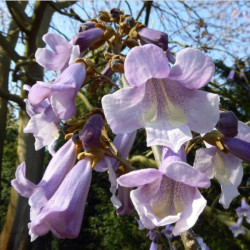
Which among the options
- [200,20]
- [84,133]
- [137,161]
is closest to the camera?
[84,133]

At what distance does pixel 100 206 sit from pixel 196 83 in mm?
5240

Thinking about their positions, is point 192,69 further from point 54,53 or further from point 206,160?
point 54,53

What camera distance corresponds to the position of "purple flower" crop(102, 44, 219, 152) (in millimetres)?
572

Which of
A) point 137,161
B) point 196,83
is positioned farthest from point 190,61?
point 137,161

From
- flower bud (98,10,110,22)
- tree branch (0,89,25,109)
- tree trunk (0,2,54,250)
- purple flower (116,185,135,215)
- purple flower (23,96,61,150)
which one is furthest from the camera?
tree trunk (0,2,54,250)

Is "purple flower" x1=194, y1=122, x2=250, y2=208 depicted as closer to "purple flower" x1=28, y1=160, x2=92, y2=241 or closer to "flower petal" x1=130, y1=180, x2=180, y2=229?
"flower petal" x1=130, y1=180, x2=180, y2=229

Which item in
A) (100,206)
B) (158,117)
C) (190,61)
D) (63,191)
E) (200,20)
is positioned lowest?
(100,206)

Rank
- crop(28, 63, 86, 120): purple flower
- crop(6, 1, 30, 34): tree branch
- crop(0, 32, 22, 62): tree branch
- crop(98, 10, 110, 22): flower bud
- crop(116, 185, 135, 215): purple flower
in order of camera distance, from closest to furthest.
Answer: crop(28, 63, 86, 120): purple flower, crop(116, 185, 135, 215): purple flower, crop(98, 10, 110, 22): flower bud, crop(0, 32, 22, 62): tree branch, crop(6, 1, 30, 34): tree branch

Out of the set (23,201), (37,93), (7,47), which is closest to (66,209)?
(37,93)

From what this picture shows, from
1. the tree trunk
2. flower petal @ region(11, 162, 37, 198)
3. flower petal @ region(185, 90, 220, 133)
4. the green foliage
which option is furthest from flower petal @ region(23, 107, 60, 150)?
the green foliage

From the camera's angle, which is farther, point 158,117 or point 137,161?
point 137,161

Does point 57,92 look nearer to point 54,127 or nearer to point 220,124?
point 54,127

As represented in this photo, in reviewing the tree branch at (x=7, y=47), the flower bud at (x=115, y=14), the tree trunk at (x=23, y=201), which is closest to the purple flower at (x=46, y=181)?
the flower bud at (x=115, y=14)

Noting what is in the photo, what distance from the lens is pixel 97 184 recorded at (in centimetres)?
596
